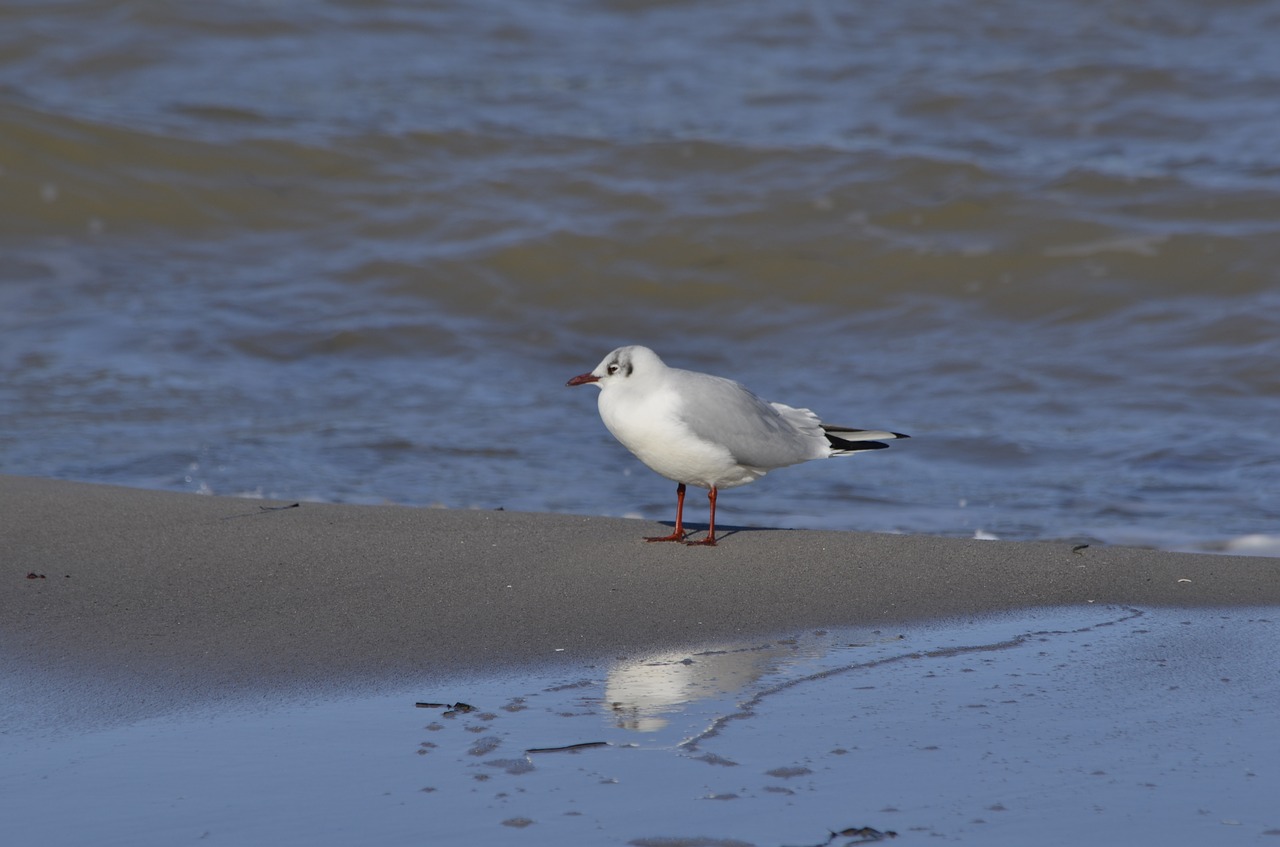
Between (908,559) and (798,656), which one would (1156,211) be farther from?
(798,656)

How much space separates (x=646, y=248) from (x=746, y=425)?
17.5 ft

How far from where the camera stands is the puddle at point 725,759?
2215 millimetres

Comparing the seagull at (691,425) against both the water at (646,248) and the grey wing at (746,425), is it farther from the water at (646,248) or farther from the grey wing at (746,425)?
the water at (646,248)

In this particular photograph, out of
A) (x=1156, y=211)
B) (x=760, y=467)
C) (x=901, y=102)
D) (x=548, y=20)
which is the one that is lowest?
(x=760, y=467)

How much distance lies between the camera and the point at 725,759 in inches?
96.8

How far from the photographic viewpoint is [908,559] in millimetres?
3912

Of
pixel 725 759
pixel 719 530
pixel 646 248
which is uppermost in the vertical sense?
pixel 646 248

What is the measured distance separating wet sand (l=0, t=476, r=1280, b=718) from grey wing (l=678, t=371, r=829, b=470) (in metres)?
0.24

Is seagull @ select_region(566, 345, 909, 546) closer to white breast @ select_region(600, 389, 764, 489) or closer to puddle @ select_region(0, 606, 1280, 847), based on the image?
white breast @ select_region(600, 389, 764, 489)

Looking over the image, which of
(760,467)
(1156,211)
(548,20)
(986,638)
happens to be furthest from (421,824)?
(548,20)

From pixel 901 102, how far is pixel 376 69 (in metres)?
4.47

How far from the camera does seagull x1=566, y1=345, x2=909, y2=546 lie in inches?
163

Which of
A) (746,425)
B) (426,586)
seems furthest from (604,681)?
(746,425)

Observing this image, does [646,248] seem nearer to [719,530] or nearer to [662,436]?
[719,530]
